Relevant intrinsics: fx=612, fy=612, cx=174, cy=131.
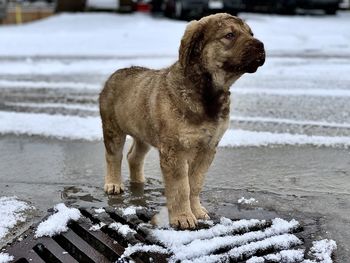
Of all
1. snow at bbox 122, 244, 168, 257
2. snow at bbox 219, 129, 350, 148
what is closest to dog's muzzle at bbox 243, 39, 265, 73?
snow at bbox 122, 244, 168, 257

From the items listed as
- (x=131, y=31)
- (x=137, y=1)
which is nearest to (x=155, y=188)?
(x=131, y=31)

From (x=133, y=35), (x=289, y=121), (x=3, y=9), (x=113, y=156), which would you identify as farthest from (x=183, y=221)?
(x=3, y=9)

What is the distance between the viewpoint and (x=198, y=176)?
423 centimetres

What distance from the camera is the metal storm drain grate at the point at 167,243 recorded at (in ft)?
11.8

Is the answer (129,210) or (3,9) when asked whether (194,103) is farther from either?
(3,9)

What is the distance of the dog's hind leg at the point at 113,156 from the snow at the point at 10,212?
2.24 feet

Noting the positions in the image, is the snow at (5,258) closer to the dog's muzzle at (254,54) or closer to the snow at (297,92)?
the dog's muzzle at (254,54)

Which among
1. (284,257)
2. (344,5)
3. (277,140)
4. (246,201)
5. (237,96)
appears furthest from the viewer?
(344,5)

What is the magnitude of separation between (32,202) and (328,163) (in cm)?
265

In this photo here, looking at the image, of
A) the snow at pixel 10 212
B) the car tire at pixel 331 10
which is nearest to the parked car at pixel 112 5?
the car tire at pixel 331 10

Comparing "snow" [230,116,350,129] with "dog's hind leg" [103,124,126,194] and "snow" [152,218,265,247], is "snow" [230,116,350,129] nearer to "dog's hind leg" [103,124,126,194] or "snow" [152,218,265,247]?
"dog's hind leg" [103,124,126,194]

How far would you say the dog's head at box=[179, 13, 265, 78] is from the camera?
366 cm

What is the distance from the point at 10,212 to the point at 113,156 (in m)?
0.92

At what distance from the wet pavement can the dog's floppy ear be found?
3.70 ft
